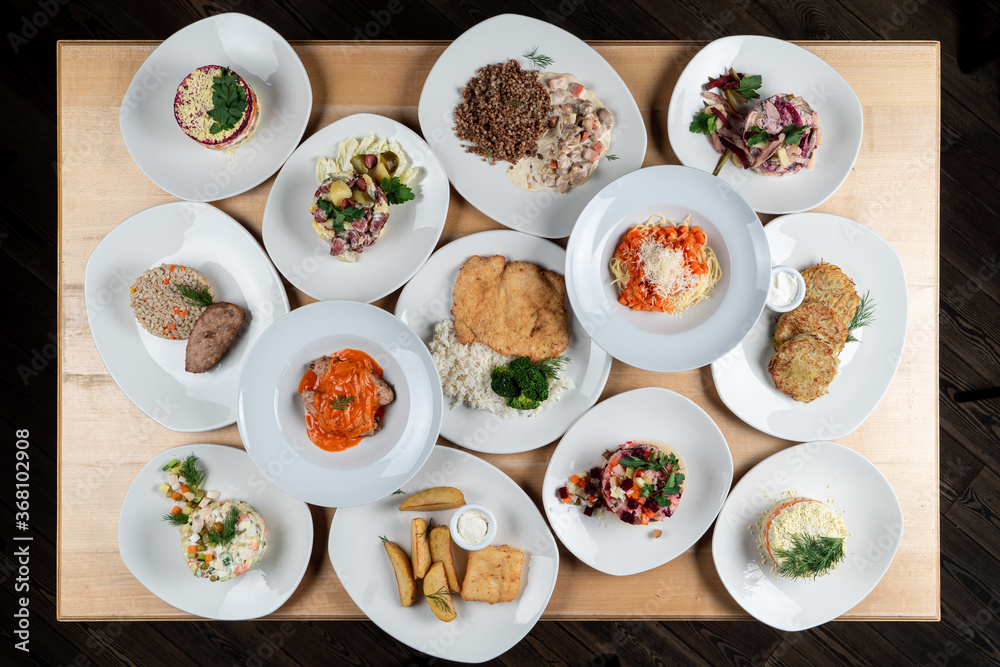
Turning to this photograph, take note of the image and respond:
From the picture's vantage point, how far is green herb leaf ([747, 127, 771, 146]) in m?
3.02

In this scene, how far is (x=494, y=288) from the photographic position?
3102 millimetres

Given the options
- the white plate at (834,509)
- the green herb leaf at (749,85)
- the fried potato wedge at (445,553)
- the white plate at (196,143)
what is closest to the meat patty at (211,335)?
the white plate at (196,143)

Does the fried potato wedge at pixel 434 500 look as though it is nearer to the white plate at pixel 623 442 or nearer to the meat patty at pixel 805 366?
the white plate at pixel 623 442

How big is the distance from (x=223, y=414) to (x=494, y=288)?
65.9 inches

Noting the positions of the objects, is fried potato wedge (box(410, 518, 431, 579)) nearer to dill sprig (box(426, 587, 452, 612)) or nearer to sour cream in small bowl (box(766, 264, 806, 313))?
dill sprig (box(426, 587, 452, 612))

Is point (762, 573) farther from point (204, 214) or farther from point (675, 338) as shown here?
point (204, 214)

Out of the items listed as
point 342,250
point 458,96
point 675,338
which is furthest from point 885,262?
point 342,250

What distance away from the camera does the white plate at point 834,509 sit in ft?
10.4

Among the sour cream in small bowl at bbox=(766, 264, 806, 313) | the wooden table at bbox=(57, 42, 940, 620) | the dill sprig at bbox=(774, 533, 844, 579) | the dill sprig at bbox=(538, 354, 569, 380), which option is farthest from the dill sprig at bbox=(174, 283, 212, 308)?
the dill sprig at bbox=(774, 533, 844, 579)

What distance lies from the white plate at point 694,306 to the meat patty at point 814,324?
0.34 metres

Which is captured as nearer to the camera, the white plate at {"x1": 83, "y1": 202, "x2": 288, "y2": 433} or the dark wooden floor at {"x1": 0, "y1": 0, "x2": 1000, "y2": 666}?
the white plate at {"x1": 83, "y1": 202, "x2": 288, "y2": 433}

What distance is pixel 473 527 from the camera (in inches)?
119

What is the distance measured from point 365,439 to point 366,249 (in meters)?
1.03

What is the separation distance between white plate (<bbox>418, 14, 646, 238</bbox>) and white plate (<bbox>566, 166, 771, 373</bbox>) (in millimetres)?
220
